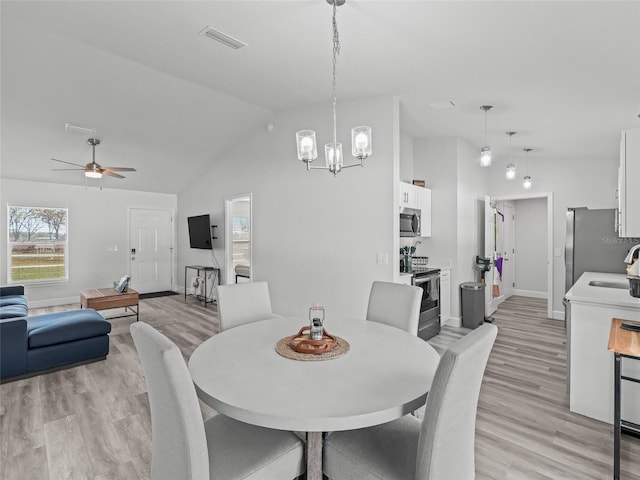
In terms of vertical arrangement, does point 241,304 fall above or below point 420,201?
below

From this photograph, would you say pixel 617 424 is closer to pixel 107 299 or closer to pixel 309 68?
pixel 309 68

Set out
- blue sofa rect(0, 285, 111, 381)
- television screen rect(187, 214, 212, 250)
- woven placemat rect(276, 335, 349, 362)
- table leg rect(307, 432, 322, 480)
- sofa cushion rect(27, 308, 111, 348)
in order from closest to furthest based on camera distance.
Answer: 1. table leg rect(307, 432, 322, 480)
2. woven placemat rect(276, 335, 349, 362)
3. blue sofa rect(0, 285, 111, 381)
4. sofa cushion rect(27, 308, 111, 348)
5. television screen rect(187, 214, 212, 250)

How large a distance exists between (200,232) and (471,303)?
199 inches

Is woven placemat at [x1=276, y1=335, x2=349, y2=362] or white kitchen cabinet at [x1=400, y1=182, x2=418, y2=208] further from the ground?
white kitchen cabinet at [x1=400, y1=182, x2=418, y2=208]

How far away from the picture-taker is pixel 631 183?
2168 mm

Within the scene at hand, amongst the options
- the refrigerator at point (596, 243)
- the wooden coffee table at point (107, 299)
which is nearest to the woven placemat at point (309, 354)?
the wooden coffee table at point (107, 299)

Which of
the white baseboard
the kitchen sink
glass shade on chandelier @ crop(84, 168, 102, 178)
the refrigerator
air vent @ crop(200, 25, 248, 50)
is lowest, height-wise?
the white baseboard

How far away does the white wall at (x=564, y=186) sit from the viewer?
493 centimetres

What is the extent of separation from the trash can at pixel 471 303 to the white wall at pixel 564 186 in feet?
5.18

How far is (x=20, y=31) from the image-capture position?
284 cm

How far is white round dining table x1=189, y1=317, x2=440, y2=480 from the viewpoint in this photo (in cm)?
113

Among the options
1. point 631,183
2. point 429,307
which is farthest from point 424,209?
point 631,183

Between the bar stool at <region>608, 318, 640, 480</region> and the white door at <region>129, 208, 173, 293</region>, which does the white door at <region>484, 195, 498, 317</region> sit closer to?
the bar stool at <region>608, 318, 640, 480</region>

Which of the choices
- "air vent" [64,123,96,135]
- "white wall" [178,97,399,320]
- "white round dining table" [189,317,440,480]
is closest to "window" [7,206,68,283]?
"air vent" [64,123,96,135]
